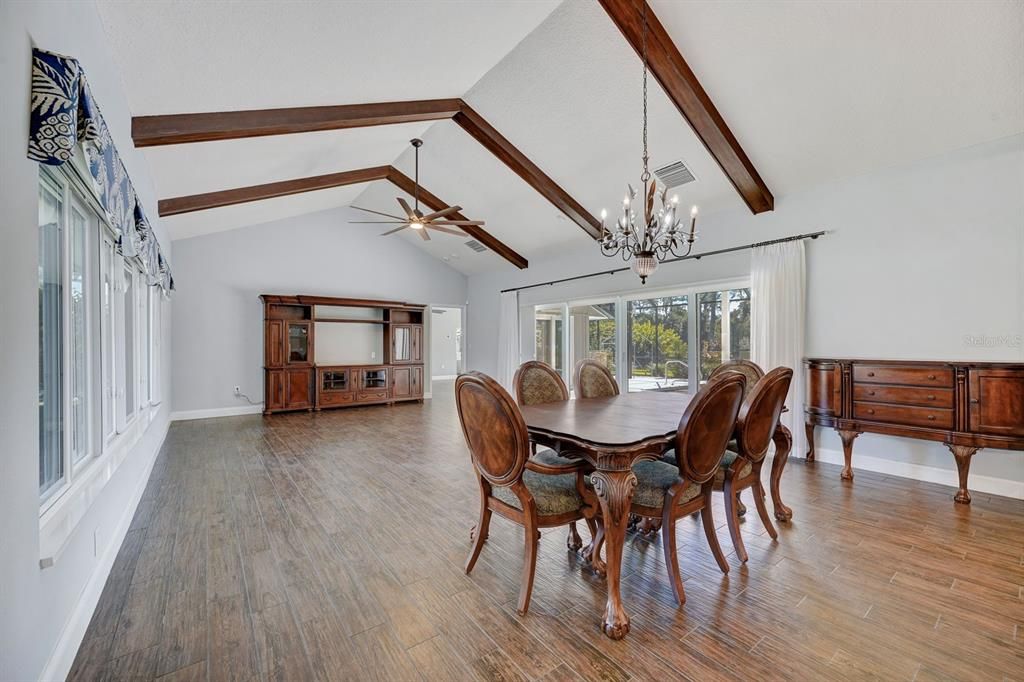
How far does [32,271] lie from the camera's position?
4.36 feet

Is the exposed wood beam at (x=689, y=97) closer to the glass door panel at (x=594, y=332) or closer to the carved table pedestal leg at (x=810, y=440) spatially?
the carved table pedestal leg at (x=810, y=440)

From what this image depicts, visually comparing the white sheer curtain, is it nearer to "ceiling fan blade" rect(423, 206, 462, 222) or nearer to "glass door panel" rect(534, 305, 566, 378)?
"glass door panel" rect(534, 305, 566, 378)

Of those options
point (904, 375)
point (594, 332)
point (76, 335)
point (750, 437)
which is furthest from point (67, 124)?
point (594, 332)

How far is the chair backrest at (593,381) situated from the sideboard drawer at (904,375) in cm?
209

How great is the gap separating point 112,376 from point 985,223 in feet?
20.9

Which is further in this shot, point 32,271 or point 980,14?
point 980,14

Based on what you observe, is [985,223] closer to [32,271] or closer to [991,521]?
[991,521]

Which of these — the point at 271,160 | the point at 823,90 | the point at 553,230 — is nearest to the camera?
the point at 823,90

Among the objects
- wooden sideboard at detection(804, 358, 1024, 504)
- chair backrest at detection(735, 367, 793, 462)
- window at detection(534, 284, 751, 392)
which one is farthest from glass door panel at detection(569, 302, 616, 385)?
chair backrest at detection(735, 367, 793, 462)

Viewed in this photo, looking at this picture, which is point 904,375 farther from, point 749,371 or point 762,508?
point 762,508

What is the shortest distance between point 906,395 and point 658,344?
2848 mm

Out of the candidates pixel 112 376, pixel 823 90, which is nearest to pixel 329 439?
pixel 112 376

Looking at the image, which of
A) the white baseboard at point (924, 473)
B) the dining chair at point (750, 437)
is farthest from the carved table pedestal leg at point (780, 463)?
the white baseboard at point (924, 473)

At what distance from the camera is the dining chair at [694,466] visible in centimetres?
190
